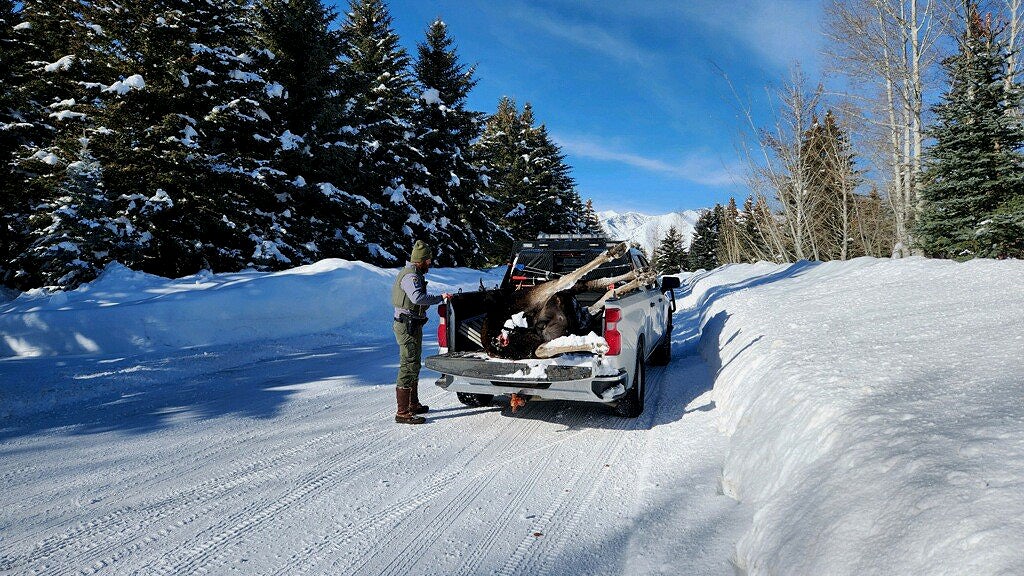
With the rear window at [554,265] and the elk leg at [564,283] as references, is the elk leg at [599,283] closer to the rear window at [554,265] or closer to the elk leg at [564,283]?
the elk leg at [564,283]

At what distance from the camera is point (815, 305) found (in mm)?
8031

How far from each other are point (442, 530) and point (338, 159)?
17.6 meters

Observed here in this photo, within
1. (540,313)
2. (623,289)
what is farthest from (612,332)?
(540,313)

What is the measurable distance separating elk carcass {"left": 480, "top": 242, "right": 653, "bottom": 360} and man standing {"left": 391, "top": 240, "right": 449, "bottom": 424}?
2.31ft

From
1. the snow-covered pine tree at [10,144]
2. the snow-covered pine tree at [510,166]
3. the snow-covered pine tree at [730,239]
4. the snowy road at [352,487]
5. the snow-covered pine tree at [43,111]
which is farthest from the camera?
the snow-covered pine tree at [730,239]

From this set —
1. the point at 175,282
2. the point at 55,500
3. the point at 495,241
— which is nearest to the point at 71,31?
the point at 175,282

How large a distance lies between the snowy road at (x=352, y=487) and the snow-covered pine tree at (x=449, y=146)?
18172mm

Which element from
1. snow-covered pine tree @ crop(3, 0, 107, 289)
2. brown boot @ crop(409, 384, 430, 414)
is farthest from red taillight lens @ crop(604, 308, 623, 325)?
snow-covered pine tree @ crop(3, 0, 107, 289)

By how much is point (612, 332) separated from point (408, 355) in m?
2.13

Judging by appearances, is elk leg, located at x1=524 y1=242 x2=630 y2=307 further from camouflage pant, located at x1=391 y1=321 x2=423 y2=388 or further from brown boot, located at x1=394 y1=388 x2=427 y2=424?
brown boot, located at x1=394 y1=388 x2=427 y2=424

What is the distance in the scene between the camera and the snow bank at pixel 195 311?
26.4ft

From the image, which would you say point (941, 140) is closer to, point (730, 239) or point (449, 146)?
point (449, 146)

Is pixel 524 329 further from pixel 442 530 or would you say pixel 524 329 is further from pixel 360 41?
pixel 360 41

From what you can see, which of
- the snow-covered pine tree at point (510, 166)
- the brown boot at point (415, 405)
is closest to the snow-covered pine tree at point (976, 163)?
the brown boot at point (415, 405)
